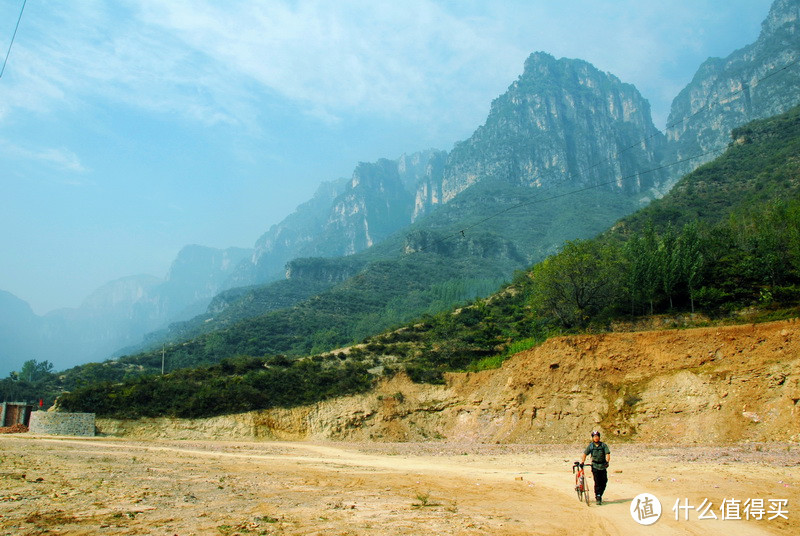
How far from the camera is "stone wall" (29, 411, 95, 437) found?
30656 mm

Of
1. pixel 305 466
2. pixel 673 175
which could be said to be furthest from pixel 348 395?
pixel 673 175

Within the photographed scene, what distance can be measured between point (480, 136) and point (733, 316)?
18047 centimetres

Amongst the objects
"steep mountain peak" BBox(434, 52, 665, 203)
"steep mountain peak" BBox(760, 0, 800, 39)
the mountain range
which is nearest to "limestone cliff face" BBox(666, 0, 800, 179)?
"steep mountain peak" BBox(760, 0, 800, 39)

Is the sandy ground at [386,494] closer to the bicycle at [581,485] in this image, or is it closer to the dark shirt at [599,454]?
the bicycle at [581,485]

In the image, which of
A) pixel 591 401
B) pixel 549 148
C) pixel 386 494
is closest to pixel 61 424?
pixel 386 494

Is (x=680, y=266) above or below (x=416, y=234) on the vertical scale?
below

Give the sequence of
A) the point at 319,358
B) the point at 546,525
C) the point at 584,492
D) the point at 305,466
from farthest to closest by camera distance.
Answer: the point at 319,358 → the point at 305,466 → the point at 584,492 → the point at 546,525

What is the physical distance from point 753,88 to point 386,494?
6625 inches

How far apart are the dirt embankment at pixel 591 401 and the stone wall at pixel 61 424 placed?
5.33ft

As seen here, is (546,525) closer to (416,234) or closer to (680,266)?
(680,266)

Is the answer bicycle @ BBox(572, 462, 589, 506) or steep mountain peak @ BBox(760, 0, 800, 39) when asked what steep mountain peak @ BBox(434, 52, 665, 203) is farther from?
bicycle @ BBox(572, 462, 589, 506)

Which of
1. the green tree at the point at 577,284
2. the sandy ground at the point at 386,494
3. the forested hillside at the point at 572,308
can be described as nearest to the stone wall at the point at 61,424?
the forested hillside at the point at 572,308

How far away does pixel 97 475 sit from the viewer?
1262 centimetres

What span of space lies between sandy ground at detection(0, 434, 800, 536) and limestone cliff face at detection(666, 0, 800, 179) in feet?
382
